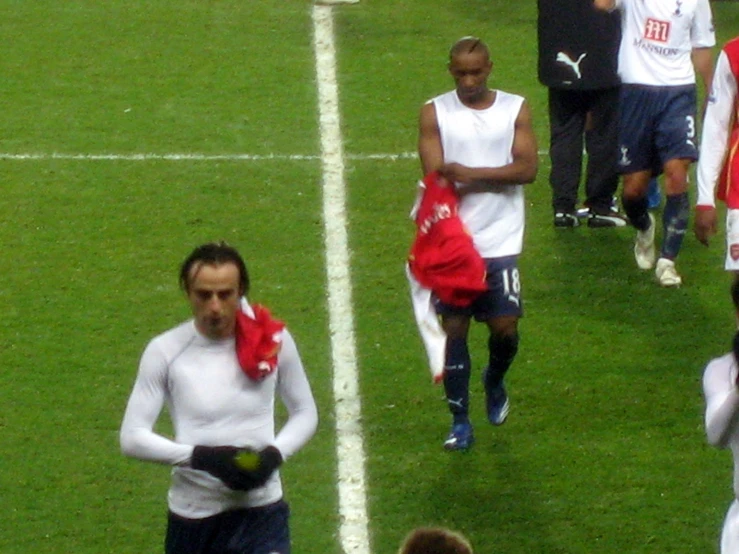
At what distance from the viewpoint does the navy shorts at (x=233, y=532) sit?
564cm

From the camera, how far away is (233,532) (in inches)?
222

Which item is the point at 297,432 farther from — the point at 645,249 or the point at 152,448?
the point at 645,249

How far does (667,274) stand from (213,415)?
517cm

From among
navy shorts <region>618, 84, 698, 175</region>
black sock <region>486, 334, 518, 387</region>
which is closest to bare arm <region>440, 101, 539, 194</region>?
black sock <region>486, 334, 518, 387</region>

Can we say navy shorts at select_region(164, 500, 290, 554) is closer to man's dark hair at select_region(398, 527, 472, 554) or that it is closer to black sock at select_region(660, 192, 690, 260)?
man's dark hair at select_region(398, 527, 472, 554)

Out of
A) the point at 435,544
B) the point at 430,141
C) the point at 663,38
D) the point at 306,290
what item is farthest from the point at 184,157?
the point at 435,544

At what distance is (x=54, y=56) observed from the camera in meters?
14.1

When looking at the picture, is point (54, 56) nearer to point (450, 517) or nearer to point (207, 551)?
point (450, 517)

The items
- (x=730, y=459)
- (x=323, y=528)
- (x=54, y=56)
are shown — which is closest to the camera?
(x=323, y=528)

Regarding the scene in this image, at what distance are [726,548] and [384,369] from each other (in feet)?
13.1

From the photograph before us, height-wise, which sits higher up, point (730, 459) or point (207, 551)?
point (207, 551)

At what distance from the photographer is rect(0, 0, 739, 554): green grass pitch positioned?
773cm

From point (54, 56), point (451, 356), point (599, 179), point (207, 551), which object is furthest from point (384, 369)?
point (54, 56)

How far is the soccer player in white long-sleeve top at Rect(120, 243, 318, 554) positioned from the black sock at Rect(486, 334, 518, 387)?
7.63ft
